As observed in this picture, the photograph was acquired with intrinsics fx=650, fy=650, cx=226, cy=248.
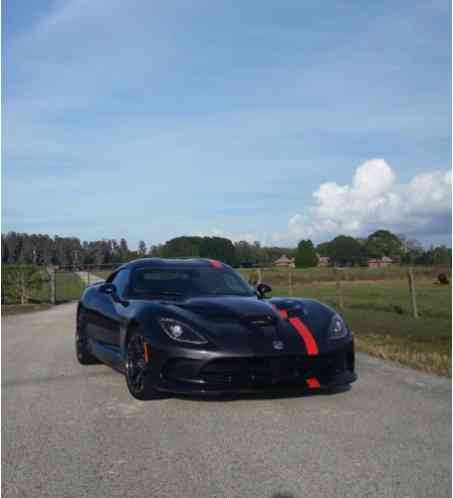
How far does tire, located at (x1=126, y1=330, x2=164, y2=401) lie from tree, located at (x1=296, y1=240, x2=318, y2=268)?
29.6m

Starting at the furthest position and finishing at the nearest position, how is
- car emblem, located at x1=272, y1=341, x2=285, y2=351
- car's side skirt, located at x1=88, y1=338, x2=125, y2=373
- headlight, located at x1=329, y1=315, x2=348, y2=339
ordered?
car's side skirt, located at x1=88, y1=338, x2=125, y2=373 < headlight, located at x1=329, y1=315, x2=348, y2=339 < car emblem, located at x1=272, y1=341, x2=285, y2=351

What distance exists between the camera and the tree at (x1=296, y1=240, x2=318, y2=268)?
37.0 meters

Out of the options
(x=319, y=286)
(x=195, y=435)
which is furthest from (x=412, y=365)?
(x=319, y=286)

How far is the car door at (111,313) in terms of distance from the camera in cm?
646

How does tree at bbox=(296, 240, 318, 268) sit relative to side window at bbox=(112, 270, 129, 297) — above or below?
above

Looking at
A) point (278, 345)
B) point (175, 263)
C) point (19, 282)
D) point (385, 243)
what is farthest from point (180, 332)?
point (385, 243)

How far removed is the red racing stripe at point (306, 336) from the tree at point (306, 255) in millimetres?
29564

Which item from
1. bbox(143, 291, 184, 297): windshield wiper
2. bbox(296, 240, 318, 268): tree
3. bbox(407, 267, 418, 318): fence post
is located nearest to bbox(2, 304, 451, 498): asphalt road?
bbox(143, 291, 184, 297): windshield wiper

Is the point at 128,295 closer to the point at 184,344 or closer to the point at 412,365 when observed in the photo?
the point at 184,344

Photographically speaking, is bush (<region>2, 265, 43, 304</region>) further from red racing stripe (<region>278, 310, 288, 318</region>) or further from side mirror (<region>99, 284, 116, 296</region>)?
red racing stripe (<region>278, 310, 288, 318</region>)

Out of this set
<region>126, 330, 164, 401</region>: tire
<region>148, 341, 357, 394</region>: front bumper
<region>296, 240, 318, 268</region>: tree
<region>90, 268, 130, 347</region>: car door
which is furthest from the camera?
<region>296, 240, 318, 268</region>: tree

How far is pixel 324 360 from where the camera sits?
540 cm

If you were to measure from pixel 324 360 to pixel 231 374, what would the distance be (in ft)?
2.72

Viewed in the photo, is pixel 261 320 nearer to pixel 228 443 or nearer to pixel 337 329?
pixel 337 329
